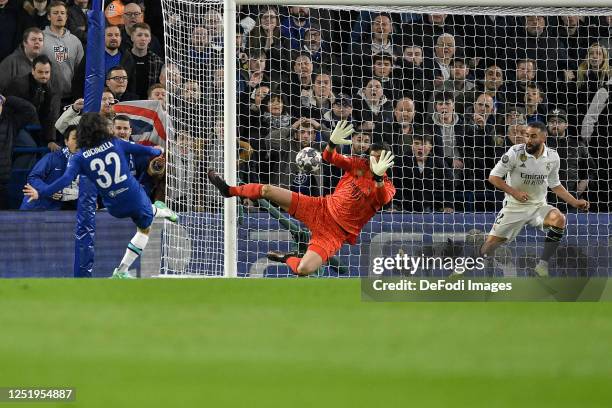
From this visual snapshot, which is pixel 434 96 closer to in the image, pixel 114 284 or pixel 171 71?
pixel 171 71

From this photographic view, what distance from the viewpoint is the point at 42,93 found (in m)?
10.6

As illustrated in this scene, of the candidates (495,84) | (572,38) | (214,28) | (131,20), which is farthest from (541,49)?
(131,20)

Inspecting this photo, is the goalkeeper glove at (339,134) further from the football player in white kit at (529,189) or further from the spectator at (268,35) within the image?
the spectator at (268,35)

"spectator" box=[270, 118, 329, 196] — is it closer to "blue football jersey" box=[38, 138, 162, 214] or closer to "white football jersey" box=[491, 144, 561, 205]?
"blue football jersey" box=[38, 138, 162, 214]

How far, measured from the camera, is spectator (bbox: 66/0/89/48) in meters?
11.0

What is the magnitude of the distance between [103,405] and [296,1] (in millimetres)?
4870

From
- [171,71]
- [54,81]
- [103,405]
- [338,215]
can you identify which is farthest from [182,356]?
[54,81]

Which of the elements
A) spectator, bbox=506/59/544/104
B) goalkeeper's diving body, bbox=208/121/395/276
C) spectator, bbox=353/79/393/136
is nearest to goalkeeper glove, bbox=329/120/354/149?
goalkeeper's diving body, bbox=208/121/395/276

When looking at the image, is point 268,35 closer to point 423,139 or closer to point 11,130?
point 423,139

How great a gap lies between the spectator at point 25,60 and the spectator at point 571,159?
5059mm

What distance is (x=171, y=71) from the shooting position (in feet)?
32.6

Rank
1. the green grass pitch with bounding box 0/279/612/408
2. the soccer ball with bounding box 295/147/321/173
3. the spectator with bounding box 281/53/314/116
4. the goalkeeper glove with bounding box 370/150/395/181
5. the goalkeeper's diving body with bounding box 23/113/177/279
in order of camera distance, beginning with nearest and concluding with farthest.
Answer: the green grass pitch with bounding box 0/279/612/408 < the goalkeeper glove with bounding box 370/150/395/181 < the goalkeeper's diving body with bounding box 23/113/177/279 < the soccer ball with bounding box 295/147/321/173 < the spectator with bounding box 281/53/314/116

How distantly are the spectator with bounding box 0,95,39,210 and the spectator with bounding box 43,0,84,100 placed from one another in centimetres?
44

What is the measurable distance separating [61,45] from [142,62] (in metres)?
0.82
